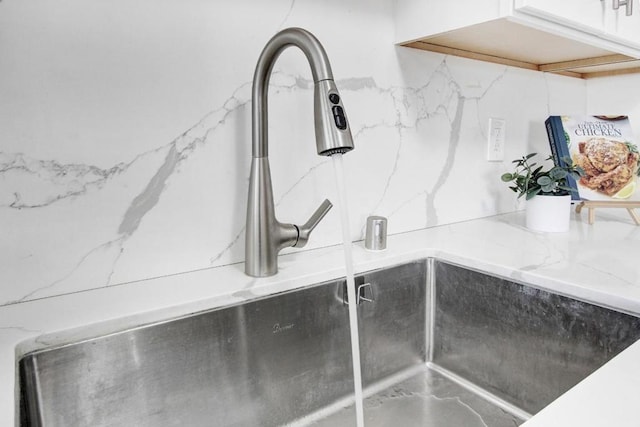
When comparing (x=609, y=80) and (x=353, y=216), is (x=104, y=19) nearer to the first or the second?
(x=353, y=216)

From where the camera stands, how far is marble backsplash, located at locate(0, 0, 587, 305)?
0.62 meters

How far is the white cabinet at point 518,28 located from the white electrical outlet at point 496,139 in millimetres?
187

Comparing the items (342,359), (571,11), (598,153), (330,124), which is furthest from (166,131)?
(598,153)

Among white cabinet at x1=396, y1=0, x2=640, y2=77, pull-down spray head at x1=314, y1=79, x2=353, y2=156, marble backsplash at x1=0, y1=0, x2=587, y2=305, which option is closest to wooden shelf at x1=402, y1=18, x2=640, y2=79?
white cabinet at x1=396, y1=0, x2=640, y2=77

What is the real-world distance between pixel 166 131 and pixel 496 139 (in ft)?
3.29

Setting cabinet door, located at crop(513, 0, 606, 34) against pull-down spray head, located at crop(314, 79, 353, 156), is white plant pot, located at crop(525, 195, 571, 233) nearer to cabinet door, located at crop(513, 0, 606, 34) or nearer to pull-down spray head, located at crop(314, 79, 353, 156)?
cabinet door, located at crop(513, 0, 606, 34)

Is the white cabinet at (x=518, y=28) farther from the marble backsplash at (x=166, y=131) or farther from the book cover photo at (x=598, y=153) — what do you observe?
the book cover photo at (x=598, y=153)

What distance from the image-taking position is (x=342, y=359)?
782 millimetres

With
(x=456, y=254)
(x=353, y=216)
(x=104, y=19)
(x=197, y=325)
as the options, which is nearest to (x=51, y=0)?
(x=104, y=19)

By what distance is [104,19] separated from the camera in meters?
0.66

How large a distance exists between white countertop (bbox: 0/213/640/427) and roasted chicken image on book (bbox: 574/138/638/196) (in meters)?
0.23

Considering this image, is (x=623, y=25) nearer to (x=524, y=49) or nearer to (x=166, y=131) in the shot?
(x=524, y=49)

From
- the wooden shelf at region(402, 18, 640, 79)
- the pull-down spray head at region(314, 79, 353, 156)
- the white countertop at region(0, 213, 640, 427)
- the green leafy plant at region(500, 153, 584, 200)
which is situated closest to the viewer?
the white countertop at region(0, 213, 640, 427)

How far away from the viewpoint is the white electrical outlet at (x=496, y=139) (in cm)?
128
